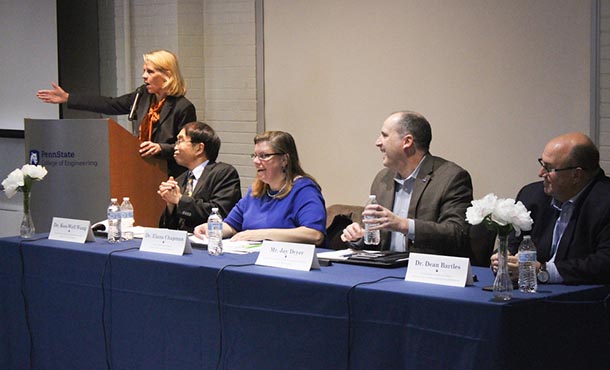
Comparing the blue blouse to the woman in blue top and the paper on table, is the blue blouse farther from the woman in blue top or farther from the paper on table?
the paper on table

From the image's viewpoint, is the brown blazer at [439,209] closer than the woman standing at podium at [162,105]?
Yes

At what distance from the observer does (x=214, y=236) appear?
149 inches

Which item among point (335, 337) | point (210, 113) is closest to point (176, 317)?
point (335, 337)

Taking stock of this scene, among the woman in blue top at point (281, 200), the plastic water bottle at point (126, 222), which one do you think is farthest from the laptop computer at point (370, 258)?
the plastic water bottle at point (126, 222)

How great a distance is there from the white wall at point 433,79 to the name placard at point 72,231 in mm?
2229

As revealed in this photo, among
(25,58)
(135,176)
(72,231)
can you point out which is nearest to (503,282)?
(72,231)

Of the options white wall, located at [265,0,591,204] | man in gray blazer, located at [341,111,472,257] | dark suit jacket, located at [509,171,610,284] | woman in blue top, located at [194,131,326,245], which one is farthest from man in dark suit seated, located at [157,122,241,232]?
dark suit jacket, located at [509,171,610,284]

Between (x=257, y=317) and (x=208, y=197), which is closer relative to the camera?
(x=257, y=317)

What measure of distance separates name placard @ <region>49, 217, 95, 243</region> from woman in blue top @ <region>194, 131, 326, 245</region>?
1.61ft

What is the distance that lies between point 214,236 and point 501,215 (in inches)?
51.0

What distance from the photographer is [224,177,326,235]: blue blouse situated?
4.30 meters

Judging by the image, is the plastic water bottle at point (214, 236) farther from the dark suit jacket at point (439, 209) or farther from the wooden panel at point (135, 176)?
the wooden panel at point (135, 176)

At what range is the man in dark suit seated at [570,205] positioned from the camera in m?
3.37

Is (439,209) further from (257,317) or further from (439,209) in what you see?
(257,317)
